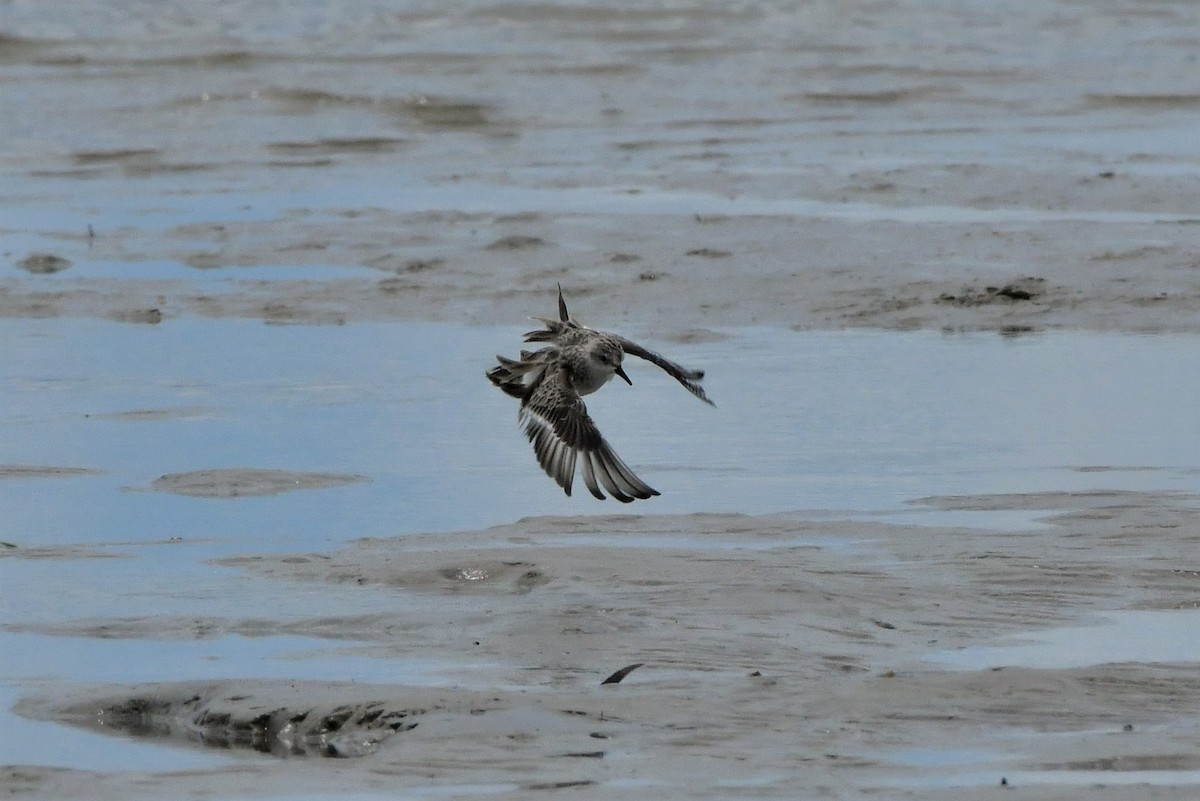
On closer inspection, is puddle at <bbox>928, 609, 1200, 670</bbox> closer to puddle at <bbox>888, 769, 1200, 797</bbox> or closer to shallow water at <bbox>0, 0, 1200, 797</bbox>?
shallow water at <bbox>0, 0, 1200, 797</bbox>

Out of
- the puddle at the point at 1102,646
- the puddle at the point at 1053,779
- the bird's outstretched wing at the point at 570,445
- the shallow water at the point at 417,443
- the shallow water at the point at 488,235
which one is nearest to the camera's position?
the puddle at the point at 1053,779

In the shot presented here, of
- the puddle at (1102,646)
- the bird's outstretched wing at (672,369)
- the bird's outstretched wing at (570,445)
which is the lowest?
the puddle at (1102,646)

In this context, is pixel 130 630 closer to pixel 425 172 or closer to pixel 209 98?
pixel 425 172

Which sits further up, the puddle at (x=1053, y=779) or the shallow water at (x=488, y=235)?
the shallow water at (x=488, y=235)

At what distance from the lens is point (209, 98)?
22.3 m

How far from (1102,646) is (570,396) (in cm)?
244

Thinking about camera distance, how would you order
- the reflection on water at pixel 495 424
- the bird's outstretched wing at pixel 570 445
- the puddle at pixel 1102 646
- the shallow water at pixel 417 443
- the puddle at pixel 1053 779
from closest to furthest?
the puddle at pixel 1053 779
the puddle at pixel 1102 646
the shallow water at pixel 417 443
the bird's outstretched wing at pixel 570 445
the reflection on water at pixel 495 424

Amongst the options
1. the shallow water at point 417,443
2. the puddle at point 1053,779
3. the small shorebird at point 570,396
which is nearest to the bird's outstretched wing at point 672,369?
the small shorebird at point 570,396

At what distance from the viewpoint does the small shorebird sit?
8.07 m

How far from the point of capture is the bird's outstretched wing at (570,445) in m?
8.03

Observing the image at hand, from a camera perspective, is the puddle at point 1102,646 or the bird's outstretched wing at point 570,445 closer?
the puddle at point 1102,646

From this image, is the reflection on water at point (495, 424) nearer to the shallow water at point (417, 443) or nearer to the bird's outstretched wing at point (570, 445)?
the shallow water at point (417, 443)

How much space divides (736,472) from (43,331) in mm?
5168

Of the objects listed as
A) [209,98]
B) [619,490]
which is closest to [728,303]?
[619,490]
